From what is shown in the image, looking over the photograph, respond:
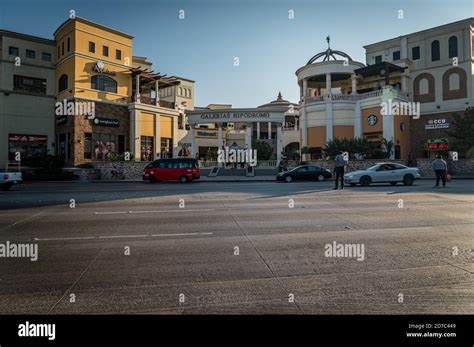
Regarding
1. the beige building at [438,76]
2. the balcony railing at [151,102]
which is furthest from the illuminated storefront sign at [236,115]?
the beige building at [438,76]

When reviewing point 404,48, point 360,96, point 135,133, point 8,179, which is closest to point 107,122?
point 135,133

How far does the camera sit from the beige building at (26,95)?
3569 centimetres

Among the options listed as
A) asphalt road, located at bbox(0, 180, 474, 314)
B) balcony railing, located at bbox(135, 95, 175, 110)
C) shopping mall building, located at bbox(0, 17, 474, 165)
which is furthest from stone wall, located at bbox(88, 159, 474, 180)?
asphalt road, located at bbox(0, 180, 474, 314)

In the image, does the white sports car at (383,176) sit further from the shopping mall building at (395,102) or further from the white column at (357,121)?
the white column at (357,121)

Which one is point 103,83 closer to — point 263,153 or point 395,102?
point 263,153

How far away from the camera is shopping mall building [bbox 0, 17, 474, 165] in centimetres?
3591

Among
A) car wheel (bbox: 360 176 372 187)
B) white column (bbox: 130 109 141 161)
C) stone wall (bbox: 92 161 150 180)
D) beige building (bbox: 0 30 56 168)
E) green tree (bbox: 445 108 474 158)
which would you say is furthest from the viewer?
white column (bbox: 130 109 141 161)

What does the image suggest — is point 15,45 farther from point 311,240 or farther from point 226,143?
point 311,240

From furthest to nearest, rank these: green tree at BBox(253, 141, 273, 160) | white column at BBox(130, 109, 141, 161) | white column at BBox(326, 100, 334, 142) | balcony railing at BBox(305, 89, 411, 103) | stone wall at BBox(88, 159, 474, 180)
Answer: green tree at BBox(253, 141, 273, 160)
white column at BBox(326, 100, 334, 142)
balcony railing at BBox(305, 89, 411, 103)
white column at BBox(130, 109, 141, 161)
stone wall at BBox(88, 159, 474, 180)

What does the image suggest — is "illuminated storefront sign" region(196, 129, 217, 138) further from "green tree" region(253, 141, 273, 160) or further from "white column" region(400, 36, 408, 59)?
"white column" region(400, 36, 408, 59)

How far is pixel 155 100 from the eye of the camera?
138ft

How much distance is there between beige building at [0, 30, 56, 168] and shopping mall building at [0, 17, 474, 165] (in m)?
0.10

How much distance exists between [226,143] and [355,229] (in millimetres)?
54521

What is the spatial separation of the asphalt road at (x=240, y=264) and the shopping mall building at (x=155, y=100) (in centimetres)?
2703
